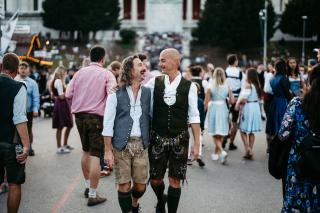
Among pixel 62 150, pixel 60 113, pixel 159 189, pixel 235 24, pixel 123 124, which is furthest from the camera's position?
pixel 235 24

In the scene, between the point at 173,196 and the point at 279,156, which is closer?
the point at 279,156

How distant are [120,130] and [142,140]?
265 mm

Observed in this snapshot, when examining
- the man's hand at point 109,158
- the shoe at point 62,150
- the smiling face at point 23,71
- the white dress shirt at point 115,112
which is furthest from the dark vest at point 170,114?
the shoe at point 62,150

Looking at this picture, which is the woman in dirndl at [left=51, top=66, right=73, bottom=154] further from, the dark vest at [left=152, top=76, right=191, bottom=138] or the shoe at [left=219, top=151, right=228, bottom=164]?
the dark vest at [left=152, top=76, right=191, bottom=138]

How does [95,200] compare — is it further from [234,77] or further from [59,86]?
[234,77]

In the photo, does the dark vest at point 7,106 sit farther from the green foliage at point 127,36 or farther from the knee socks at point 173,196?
the green foliage at point 127,36

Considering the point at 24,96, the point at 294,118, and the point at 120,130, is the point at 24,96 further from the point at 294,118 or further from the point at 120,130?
the point at 294,118

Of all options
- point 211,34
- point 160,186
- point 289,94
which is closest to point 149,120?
point 160,186

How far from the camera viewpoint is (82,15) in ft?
205

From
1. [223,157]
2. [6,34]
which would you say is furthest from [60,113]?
[6,34]

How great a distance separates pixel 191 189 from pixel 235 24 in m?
48.1

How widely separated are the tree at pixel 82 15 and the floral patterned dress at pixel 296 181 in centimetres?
5884

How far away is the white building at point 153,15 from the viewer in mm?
79062

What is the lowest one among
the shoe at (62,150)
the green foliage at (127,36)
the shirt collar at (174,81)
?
the shoe at (62,150)
